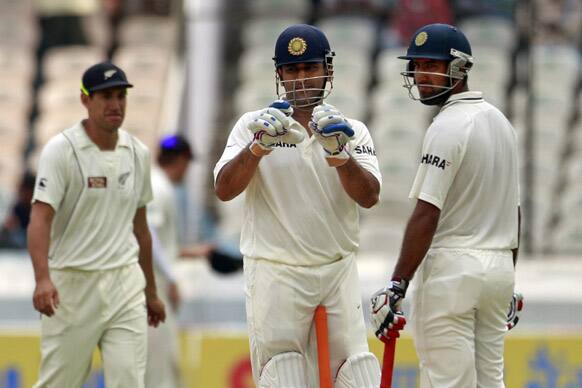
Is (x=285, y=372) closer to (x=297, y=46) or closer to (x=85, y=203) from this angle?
(x=297, y=46)

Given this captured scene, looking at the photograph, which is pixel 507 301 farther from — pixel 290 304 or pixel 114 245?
pixel 114 245

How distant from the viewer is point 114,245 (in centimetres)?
583

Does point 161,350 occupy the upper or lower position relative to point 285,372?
lower

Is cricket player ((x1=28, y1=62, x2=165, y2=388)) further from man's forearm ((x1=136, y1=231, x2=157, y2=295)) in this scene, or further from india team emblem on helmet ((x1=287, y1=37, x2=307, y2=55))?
india team emblem on helmet ((x1=287, y1=37, x2=307, y2=55))

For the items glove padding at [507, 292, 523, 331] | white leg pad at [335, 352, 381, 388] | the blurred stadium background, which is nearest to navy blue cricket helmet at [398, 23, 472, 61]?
glove padding at [507, 292, 523, 331]

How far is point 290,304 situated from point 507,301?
833 millimetres

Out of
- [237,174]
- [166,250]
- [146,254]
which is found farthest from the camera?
[166,250]

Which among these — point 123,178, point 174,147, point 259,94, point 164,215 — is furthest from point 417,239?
point 259,94

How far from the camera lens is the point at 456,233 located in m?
5.13

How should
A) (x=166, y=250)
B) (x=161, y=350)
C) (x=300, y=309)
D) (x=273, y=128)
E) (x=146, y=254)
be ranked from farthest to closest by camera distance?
(x=166, y=250) < (x=161, y=350) < (x=146, y=254) < (x=300, y=309) < (x=273, y=128)

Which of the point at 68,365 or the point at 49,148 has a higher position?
the point at 49,148

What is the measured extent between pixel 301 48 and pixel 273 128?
414mm

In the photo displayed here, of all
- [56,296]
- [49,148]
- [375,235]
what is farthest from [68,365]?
[375,235]

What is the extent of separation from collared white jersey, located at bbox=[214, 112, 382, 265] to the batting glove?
0.70 feet
